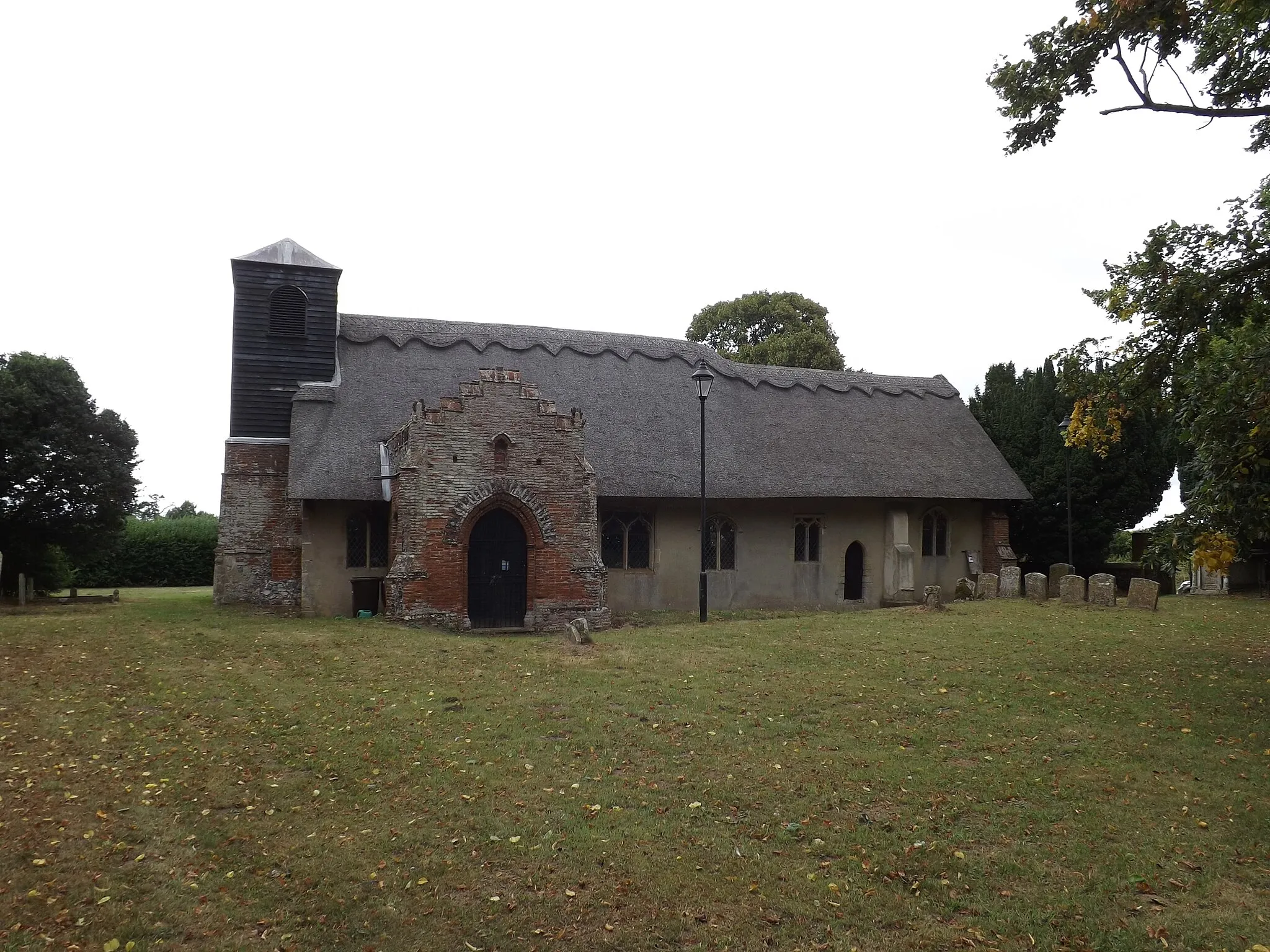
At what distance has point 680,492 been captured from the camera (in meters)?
23.1

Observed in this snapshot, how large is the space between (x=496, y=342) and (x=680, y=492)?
7.36 m

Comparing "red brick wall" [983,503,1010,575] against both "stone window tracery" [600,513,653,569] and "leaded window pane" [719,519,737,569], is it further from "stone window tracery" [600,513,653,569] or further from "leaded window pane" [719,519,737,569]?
"stone window tracery" [600,513,653,569]

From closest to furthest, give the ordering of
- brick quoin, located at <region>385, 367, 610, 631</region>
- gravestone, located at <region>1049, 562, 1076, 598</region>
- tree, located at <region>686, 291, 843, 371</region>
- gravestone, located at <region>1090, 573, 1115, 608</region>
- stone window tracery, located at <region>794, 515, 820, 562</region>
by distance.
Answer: brick quoin, located at <region>385, 367, 610, 631</region> < gravestone, located at <region>1090, 573, 1115, 608</region> < stone window tracery, located at <region>794, 515, 820, 562</region> < gravestone, located at <region>1049, 562, 1076, 598</region> < tree, located at <region>686, 291, 843, 371</region>

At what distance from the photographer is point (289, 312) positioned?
79.3 feet

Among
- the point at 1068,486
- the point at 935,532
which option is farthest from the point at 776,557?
the point at 1068,486

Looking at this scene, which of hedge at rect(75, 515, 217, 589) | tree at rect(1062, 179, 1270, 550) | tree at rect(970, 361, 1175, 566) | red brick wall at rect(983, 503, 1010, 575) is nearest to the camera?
tree at rect(1062, 179, 1270, 550)

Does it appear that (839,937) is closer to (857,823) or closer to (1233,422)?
(857,823)

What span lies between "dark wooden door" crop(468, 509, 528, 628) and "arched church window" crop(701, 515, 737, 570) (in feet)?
22.0

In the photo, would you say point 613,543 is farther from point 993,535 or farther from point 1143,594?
point 1143,594

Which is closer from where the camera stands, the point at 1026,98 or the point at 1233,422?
the point at 1233,422

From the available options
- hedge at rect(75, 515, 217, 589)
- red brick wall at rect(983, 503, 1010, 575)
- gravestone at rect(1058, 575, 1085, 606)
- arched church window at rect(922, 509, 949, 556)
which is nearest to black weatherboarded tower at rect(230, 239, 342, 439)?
arched church window at rect(922, 509, 949, 556)

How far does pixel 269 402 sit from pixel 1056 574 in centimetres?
2298

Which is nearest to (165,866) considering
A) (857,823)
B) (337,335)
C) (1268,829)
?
(857,823)

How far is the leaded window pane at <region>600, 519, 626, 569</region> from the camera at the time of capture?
2384 cm
